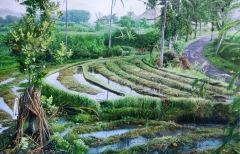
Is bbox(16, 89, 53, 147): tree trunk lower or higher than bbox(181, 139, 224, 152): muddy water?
higher

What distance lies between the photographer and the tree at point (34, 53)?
111 inches

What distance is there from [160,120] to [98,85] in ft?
3.09

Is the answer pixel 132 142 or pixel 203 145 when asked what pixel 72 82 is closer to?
pixel 132 142

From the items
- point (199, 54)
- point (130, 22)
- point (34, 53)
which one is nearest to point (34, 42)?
point (34, 53)

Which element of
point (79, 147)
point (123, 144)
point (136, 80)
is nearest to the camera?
point (79, 147)

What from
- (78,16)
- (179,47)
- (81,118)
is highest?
(78,16)

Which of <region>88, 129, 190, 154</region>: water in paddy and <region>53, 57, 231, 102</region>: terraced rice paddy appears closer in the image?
<region>88, 129, 190, 154</region>: water in paddy

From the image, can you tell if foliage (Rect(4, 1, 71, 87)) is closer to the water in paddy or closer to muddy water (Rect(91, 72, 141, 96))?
muddy water (Rect(91, 72, 141, 96))

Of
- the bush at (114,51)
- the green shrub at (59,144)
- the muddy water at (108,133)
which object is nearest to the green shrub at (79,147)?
the green shrub at (59,144)

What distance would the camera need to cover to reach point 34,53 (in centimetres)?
284

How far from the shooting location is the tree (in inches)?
111

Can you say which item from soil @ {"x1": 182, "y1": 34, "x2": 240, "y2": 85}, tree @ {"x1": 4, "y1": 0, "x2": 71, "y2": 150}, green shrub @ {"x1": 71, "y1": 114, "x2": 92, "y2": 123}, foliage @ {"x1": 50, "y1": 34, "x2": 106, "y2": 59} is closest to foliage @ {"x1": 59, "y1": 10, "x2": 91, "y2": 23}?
foliage @ {"x1": 50, "y1": 34, "x2": 106, "y2": 59}

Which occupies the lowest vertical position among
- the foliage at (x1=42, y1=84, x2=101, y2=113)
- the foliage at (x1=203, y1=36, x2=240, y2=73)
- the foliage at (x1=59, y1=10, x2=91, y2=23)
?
the foliage at (x1=42, y1=84, x2=101, y2=113)

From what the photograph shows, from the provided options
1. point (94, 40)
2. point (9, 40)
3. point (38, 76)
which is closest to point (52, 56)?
point (38, 76)
